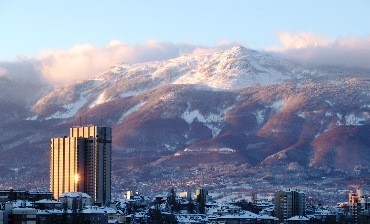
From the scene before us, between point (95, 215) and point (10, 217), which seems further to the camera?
point (95, 215)

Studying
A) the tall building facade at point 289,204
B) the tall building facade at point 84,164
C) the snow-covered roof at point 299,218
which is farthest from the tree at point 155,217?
the tall building facade at point 289,204

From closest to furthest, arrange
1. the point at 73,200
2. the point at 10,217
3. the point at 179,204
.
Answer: the point at 10,217, the point at 73,200, the point at 179,204

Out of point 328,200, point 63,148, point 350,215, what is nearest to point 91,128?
point 63,148

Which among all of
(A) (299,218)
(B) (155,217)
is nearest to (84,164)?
(B) (155,217)

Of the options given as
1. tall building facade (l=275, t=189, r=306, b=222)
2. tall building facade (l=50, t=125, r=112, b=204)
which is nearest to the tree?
tall building facade (l=50, t=125, r=112, b=204)

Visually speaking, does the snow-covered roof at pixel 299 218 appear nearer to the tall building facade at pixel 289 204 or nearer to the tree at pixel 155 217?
the tall building facade at pixel 289 204

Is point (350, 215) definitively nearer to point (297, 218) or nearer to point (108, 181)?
point (297, 218)

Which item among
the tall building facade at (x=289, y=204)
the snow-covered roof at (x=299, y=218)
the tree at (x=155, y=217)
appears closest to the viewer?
the tree at (x=155, y=217)
